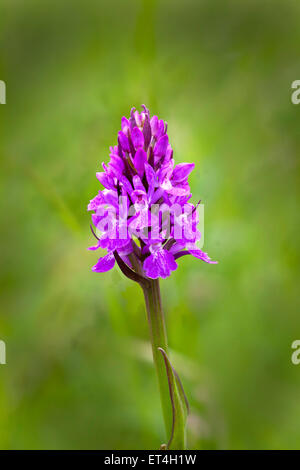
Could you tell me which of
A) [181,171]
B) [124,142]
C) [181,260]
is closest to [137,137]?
[124,142]

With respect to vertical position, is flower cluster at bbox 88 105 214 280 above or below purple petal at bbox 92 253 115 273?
above

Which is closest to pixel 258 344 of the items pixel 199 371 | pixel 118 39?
pixel 199 371

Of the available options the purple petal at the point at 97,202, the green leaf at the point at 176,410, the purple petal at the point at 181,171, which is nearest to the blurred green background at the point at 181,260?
the green leaf at the point at 176,410

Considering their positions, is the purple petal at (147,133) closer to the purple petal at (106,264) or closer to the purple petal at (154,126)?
the purple petal at (154,126)

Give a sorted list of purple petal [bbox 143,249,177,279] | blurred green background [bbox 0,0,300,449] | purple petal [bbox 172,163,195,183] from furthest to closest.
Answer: blurred green background [bbox 0,0,300,449]
purple petal [bbox 172,163,195,183]
purple petal [bbox 143,249,177,279]

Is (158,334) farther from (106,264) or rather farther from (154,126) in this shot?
(154,126)

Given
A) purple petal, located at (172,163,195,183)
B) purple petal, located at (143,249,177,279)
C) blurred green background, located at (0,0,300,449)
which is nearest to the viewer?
purple petal, located at (143,249,177,279)

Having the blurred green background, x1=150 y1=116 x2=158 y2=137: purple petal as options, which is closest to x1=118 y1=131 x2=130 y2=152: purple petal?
x1=150 y1=116 x2=158 y2=137: purple petal

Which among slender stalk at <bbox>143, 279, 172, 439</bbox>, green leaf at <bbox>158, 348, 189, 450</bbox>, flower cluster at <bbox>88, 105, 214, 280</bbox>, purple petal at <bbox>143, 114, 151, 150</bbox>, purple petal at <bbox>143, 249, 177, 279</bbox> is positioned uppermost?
purple petal at <bbox>143, 114, 151, 150</bbox>

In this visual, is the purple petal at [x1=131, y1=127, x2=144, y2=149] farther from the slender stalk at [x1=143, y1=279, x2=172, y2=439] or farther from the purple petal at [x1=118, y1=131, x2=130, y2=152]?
the slender stalk at [x1=143, y1=279, x2=172, y2=439]

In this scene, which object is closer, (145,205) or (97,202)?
(145,205)
